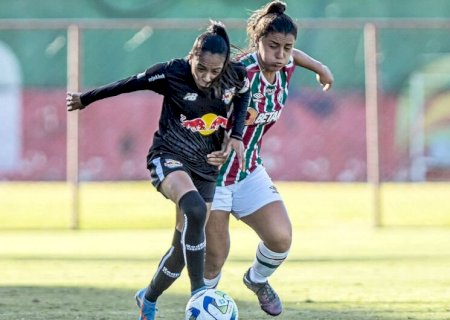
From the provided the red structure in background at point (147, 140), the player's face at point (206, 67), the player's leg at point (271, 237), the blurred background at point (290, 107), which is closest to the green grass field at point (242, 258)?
the player's leg at point (271, 237)

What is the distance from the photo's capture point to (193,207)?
6.96 metres

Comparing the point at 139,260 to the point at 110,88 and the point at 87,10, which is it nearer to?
the point at 110,88

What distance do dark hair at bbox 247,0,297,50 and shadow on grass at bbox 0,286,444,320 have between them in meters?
1.79

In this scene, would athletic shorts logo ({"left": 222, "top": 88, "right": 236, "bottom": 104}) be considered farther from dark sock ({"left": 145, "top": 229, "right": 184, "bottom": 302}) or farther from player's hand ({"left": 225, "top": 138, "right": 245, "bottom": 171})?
dark sock ({"left": 145, "top": 229, "right": 184, "bottom": 302})

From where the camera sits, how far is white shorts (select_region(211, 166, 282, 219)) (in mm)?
8000

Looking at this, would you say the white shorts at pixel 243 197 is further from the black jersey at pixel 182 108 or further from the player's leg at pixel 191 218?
the player's leg at pixel 191 218

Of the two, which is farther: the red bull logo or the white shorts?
the white shorts

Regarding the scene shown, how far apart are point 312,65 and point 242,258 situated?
3959 millimetres

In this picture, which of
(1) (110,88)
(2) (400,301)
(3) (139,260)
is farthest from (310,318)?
(3) (139,260)

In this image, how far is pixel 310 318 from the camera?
7.82m

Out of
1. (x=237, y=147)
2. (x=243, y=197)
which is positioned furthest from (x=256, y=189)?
(x=237, y=147)

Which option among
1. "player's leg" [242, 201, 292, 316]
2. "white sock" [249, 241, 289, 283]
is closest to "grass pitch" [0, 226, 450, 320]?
"player's leg" [242, 201, 292, 316]

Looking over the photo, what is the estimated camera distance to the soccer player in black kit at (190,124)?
7.11 meters

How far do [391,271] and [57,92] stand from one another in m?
16.4
